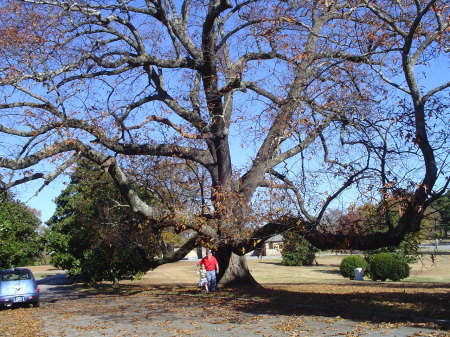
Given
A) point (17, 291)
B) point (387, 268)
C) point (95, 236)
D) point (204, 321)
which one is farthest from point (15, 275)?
point (387, 268)

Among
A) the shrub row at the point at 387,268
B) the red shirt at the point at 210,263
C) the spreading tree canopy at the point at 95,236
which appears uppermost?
the spreading tree canopy at the point at 95,236

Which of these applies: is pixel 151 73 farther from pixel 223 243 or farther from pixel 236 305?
pixel 236 305

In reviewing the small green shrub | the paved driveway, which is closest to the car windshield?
the paved driveway

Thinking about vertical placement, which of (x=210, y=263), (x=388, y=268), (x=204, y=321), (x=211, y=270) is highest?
(x=210, y=263)

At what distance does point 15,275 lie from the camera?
18.3m

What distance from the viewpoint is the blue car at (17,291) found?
17469mm

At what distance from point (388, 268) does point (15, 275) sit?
20344 mm

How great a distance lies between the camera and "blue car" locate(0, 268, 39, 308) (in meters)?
17.5

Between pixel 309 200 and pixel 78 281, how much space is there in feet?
77.4

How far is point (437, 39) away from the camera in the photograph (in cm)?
1062

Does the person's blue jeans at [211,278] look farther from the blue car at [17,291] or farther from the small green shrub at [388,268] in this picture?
the small green shrub at [388,268]

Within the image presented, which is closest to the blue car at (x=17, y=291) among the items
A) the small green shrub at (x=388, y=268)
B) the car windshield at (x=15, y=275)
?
the car windshield at (x=15, y=275)

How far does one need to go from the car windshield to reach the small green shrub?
64.8 ft

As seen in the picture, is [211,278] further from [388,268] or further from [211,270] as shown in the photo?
[388,268]
